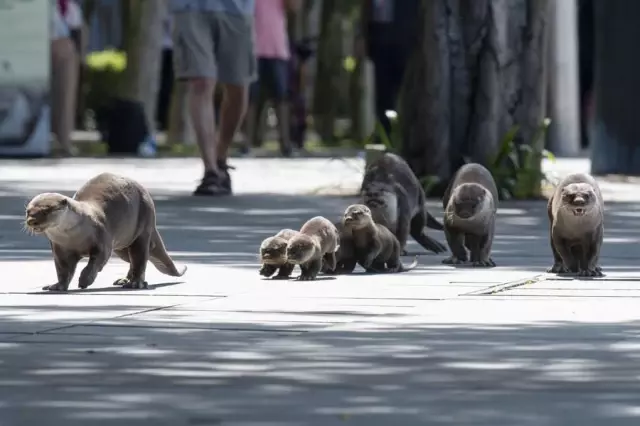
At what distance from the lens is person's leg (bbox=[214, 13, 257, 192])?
15711 mm

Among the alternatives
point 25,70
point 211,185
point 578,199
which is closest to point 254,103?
point 25,70

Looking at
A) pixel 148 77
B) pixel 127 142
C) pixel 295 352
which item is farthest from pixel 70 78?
pixel 295 352

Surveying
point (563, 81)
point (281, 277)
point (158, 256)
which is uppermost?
point (158, 256)

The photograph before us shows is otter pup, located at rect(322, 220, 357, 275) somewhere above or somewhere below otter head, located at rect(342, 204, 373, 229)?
below

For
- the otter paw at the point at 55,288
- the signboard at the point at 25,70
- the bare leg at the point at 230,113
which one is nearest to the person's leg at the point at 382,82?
the signboard at the point at 25,70

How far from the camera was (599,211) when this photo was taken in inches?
392

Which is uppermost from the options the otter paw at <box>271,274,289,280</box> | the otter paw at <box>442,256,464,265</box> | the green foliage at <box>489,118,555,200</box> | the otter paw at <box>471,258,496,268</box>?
the otter paw at <box>271,274,289,280</box>

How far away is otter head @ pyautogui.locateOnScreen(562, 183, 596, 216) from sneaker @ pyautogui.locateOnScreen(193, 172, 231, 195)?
19.8 feet

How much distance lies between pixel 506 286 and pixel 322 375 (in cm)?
283

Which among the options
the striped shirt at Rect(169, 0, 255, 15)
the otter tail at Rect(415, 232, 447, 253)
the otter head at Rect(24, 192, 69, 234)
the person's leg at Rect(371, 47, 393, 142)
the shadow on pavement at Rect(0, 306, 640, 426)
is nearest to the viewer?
the shadow on pavement at Rect(0, 306, 640, 426)

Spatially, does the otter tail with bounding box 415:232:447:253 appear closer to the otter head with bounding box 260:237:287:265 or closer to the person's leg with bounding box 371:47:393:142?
the otter head with bounding box 260:237:287:265

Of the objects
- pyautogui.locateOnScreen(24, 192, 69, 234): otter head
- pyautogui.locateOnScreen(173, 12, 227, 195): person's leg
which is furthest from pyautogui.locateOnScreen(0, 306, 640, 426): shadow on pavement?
pyautogui.locateOnScreen(173, 12, 227, 195): person's leg

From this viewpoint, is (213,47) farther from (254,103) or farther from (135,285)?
(254,103)

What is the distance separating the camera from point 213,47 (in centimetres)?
1570
